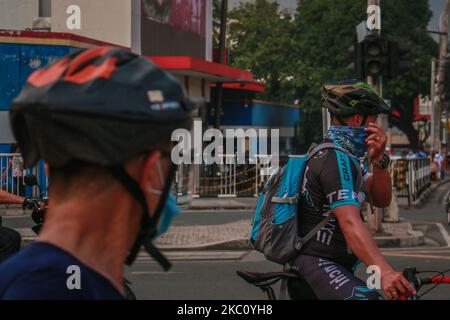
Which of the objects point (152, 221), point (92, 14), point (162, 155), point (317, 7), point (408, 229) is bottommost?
point (408, 229)

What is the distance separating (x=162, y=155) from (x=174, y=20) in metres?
30.9

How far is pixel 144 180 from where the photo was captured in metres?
1.98

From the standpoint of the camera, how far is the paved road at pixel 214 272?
9789mm

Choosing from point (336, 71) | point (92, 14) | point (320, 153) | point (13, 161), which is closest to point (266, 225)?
point (320, 153)

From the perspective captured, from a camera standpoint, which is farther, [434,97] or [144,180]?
[434,97]

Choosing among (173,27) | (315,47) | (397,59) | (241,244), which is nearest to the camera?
(241,244)

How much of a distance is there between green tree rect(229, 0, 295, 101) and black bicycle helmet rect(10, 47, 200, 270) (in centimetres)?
6395

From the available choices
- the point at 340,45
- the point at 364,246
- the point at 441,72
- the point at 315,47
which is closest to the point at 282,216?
the point at 364,246

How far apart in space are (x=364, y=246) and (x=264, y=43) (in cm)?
6383

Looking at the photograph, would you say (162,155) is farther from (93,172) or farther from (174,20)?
(174,20)

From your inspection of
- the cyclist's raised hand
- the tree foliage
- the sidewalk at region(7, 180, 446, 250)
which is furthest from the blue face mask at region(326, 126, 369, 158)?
the tree foliage

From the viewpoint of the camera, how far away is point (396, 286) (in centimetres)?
367

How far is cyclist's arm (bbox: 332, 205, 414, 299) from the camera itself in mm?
3674

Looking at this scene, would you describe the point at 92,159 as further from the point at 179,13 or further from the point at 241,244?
the point at 179,13
